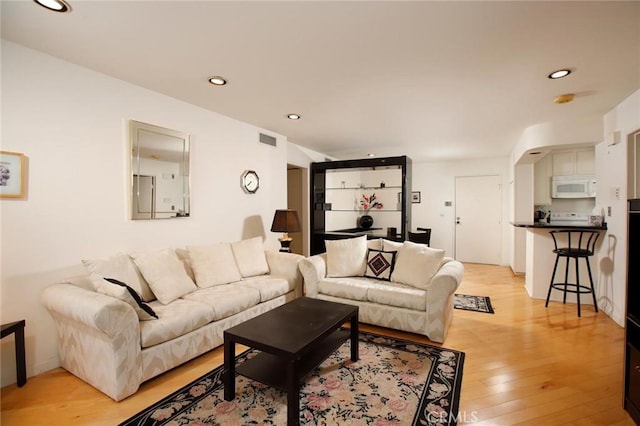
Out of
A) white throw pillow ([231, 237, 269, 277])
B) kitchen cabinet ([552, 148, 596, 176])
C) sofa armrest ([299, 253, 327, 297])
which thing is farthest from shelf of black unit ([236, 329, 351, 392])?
kitchen cabinet ([552, 148, 596, 176])

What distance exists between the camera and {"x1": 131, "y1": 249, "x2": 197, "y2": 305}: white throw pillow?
2.53m

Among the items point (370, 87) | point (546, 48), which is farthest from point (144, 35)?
point (546, 48)

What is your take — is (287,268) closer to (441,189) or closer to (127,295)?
(127,295)

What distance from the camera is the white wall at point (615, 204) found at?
3.10 meters

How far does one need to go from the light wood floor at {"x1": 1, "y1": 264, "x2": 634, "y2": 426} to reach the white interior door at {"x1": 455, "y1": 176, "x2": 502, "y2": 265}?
3381 mm

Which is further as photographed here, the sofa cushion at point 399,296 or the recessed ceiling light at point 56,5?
the sofa cushion at point 399,296

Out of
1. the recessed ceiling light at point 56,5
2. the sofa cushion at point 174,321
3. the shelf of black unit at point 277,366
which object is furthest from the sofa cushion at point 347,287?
the recessed ceiling light at point 56,5

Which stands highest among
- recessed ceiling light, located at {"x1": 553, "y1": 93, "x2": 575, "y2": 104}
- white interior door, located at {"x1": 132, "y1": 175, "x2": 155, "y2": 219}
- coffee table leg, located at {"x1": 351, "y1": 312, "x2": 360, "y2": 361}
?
recessed ceiling light, located at {"x1": 553, "y1": 93, "x2": 575, "y2": 104}

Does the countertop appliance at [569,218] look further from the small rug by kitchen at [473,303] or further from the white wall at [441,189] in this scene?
the small rug by kitchen at [473,303]

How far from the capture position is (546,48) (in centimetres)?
211

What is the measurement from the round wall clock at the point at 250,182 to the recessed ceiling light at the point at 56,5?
2.47 metres

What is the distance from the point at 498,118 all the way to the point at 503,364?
289 centimetres

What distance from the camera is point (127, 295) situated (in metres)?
2.06

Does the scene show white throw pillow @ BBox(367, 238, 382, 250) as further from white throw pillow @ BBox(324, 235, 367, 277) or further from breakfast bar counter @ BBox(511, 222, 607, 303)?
breakfast bar counter @ BBox(511, 222, 607, 303)
